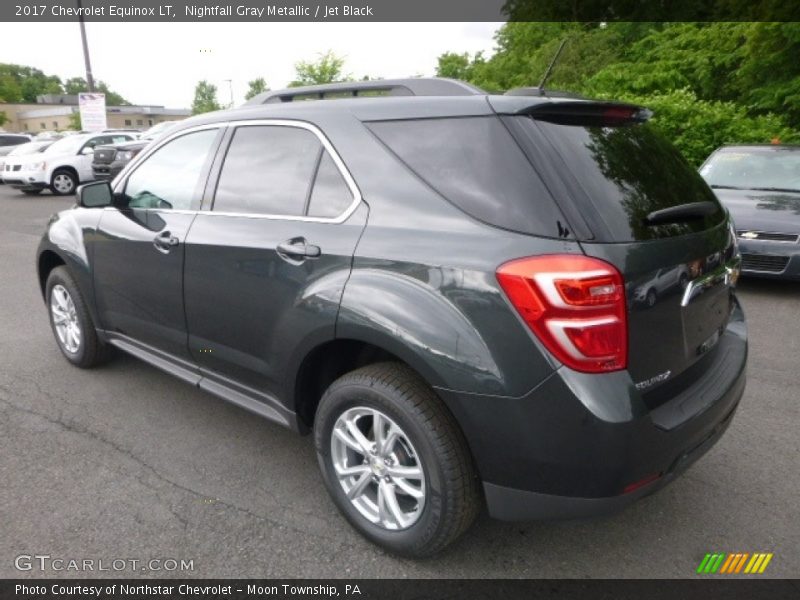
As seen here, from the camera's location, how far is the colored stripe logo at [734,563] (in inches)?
91.7

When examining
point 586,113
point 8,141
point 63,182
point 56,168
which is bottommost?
point 63,182

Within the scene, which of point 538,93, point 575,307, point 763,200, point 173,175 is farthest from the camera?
point 763,200

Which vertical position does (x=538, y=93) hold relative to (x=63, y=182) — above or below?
above

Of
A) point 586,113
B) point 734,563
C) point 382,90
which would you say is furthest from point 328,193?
point 734,563

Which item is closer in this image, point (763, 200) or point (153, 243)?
point (153, 243)

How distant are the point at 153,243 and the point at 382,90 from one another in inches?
56.8

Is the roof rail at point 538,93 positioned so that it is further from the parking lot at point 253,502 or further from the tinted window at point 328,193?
the parking lot at point 253,502

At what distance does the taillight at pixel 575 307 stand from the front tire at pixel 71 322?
317 centimetres

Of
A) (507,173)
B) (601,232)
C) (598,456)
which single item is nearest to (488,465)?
(598,456)

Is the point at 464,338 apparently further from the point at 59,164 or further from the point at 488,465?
the point at 59,164

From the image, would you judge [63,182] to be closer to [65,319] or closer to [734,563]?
[65,319]

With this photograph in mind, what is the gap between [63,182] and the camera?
1584cm

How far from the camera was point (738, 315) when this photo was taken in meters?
2.81

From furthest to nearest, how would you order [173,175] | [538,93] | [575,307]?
[173,175], [538,93], [575,307]
